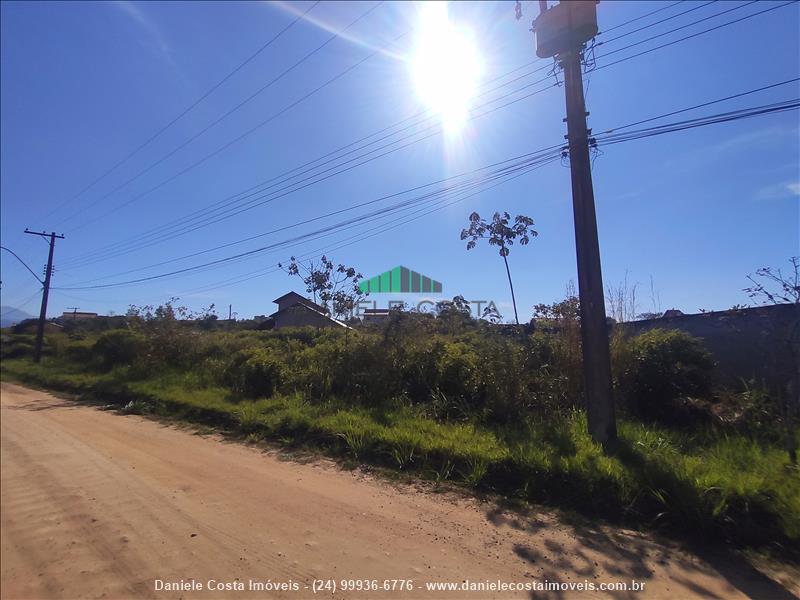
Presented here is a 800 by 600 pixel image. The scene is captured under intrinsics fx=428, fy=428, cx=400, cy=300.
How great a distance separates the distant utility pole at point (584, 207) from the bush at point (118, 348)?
15.6 metres

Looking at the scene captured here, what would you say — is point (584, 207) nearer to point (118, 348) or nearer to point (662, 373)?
point (662, 373)

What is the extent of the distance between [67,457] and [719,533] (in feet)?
26.3

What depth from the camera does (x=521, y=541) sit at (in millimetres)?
3578

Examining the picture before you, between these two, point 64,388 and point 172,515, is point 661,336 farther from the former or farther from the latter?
point 64,388

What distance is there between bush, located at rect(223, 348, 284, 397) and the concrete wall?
7594mm

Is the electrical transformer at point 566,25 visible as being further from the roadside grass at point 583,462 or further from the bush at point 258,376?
the bush at point 258,376

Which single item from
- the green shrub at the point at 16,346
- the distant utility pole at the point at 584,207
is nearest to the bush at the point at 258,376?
the distant utility pole at the point at 584,207

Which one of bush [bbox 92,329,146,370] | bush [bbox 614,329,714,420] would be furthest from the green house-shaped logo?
bush [bbox 614,329,714,420]

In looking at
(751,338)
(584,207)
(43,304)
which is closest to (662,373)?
(751,338)

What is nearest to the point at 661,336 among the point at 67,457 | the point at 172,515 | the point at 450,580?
the point at 450,580

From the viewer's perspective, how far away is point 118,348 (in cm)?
1697

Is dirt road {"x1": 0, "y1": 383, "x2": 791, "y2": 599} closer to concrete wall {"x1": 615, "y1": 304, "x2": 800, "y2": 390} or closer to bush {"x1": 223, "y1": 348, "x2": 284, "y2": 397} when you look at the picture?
concrete wall {"x1": 615, "y1": 304, "x2": 800, "y2": 390}

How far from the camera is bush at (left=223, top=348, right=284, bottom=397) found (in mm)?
10180

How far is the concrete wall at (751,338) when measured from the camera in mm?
4809
